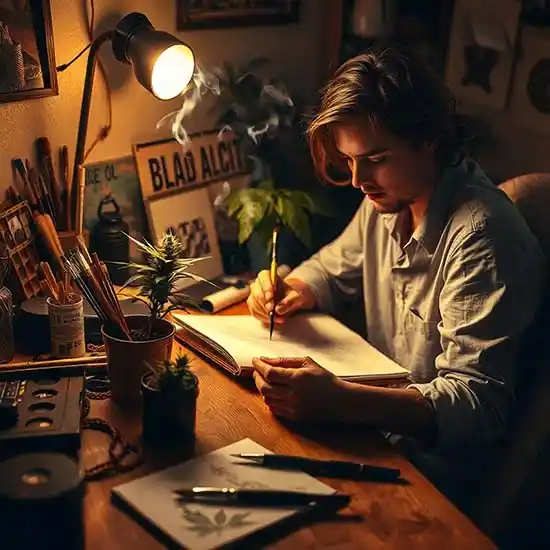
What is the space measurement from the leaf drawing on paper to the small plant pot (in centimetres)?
17

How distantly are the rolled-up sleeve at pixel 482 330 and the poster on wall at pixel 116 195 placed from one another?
0.77 metres

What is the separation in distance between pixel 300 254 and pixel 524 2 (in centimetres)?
80

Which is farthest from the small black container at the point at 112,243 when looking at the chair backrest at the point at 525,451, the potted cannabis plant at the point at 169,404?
the chair backrest at the point at 525,451

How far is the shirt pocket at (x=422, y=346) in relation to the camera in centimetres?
165

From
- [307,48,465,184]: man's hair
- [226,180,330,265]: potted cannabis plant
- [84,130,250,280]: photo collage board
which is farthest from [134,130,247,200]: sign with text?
[307,48,465,184]: man's hair

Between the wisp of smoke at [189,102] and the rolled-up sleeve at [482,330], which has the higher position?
the wisp of smoke at [189,102]

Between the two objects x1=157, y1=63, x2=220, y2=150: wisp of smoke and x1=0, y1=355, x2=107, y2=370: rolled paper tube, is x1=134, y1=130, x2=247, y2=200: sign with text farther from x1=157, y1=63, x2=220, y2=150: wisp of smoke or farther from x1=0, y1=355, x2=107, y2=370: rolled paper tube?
x1=0, y1=355, x2=107, y2=370: rolled paper tube

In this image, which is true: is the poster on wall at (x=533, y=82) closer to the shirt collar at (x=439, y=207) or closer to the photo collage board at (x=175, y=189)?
the shirt collar at (x=439, y=207)

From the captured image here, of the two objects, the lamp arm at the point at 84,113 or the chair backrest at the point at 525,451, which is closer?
the chair backrest at the point at 525,451

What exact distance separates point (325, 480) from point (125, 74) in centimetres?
108

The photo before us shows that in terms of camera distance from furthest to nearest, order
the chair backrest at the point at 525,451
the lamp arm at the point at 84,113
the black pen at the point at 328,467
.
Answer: the lamp arm at the point at 84,113
the chair backrest at the point at 525,451
the black pen at the point at 328,467

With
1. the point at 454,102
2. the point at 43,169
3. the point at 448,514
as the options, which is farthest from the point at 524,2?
the point at 448,514

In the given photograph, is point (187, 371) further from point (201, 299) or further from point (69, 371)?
point (201, 299)

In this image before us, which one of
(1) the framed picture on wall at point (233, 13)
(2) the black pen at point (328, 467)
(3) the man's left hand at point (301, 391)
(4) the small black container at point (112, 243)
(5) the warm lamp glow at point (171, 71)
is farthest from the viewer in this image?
(1) the framed picture on wall at point (233, 13)
